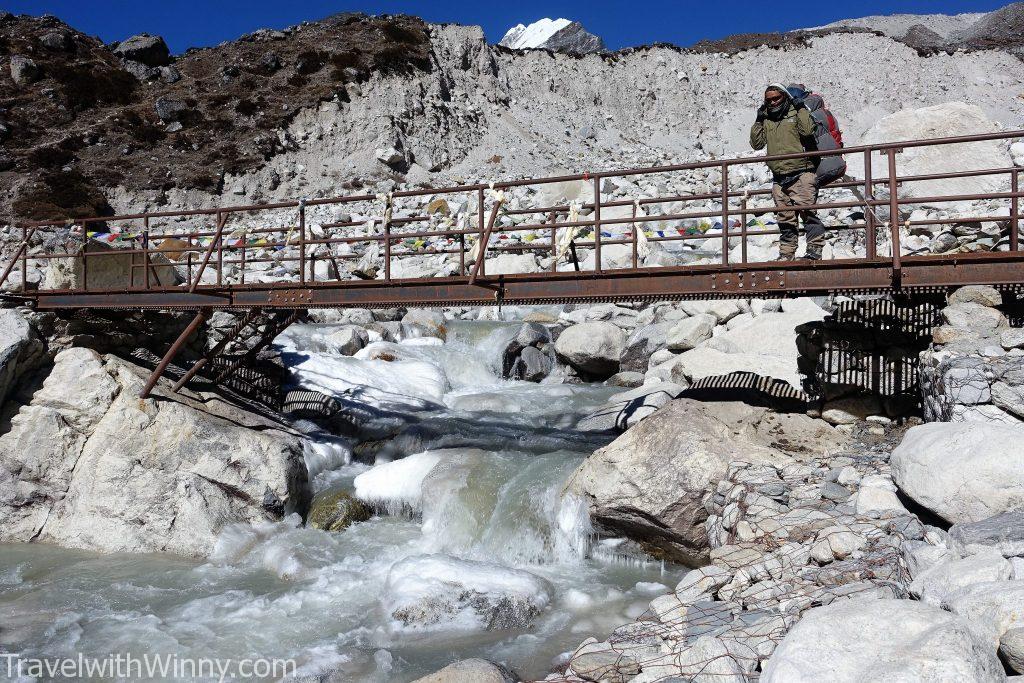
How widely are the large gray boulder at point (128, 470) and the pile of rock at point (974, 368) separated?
850cm

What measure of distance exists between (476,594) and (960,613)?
4765 millimetres

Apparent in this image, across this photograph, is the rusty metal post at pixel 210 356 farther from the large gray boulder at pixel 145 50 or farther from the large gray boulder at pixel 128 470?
the large gray boulder at pixel 145 50

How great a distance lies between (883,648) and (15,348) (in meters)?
12.1

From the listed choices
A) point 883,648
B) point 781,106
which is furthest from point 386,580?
point 781,106

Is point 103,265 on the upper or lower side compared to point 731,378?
upper

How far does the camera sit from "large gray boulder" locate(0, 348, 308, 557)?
1083 cm

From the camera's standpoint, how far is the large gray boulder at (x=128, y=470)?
10.8 metres

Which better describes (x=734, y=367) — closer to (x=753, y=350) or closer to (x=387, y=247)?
(x=753, y=350)

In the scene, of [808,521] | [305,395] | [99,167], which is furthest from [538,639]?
[99,167]

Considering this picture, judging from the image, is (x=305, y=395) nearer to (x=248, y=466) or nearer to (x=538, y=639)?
(x=248, y=466)

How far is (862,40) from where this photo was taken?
174 feet

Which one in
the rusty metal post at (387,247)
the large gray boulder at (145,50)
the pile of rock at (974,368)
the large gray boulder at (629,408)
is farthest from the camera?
the large gray boulder at (145,50)

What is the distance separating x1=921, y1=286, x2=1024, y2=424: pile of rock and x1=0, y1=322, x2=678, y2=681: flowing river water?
355 cm

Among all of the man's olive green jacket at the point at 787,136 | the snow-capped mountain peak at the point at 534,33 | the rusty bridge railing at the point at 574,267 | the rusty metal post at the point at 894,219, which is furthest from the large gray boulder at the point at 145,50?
the snow-capped mountain peak at the point at 534,33
